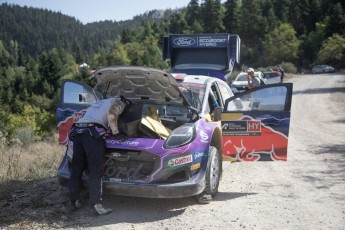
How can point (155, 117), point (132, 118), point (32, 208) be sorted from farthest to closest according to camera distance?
point (155, 117) → point (132, 118) → point (32, 208)

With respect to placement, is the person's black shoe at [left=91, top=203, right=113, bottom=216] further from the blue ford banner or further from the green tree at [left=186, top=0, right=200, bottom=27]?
the green tree at [left=186, top=0, right=200, bottom=27]

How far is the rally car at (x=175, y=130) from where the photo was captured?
17.3 ft

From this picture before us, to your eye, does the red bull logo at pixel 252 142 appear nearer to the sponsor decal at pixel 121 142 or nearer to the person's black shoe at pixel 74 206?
the sponsor decal at pixel 121 142

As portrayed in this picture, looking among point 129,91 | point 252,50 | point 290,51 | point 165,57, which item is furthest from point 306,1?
point 129,91

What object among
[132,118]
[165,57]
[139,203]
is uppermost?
[165,57]

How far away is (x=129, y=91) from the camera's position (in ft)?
21.9

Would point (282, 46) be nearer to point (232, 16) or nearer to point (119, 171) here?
point (232, 16)

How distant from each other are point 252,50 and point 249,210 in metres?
90.2

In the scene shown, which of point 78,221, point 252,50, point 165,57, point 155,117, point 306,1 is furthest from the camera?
point 306,1

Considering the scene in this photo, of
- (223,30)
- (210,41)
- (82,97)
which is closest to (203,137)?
(82,97)

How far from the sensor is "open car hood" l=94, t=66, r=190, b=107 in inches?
231

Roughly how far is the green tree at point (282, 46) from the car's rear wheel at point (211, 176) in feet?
244

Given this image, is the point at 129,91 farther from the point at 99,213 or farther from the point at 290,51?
the point at 290,51

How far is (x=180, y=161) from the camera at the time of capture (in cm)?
527
